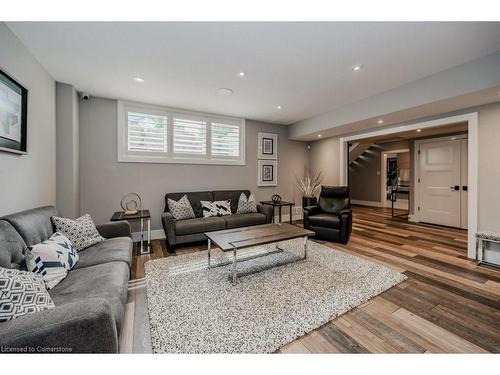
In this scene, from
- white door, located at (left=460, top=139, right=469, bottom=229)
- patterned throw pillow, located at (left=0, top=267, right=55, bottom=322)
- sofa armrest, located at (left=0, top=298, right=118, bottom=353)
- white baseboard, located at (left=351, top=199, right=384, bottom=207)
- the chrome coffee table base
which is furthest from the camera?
white baseboard, located at (left=351, top=199, right=384, bottom=207)

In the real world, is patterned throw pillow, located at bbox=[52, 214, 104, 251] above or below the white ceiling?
below

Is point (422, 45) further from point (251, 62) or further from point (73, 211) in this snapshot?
point (73, 211)

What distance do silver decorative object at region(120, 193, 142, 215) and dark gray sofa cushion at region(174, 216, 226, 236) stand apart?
940 mm

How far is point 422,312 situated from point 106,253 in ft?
9.53

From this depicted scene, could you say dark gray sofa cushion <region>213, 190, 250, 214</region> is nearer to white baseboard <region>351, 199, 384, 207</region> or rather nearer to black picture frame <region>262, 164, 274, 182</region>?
black picture frame <region>262, 164, 274, 182</region>

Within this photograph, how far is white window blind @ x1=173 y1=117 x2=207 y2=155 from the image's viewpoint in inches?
165

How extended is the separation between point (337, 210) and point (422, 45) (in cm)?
276

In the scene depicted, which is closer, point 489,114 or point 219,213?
point 489,114

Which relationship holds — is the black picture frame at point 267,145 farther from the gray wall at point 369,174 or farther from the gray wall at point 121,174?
the gray wall at point 369,174

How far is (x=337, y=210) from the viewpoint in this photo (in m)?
4.15

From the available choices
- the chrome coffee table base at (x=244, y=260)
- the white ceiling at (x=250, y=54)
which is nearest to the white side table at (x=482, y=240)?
the white ceiling at (x=250, y=54)

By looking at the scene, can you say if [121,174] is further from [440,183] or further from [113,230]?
[440,183]

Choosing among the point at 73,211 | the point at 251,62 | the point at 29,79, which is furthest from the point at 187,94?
the point at 73,211

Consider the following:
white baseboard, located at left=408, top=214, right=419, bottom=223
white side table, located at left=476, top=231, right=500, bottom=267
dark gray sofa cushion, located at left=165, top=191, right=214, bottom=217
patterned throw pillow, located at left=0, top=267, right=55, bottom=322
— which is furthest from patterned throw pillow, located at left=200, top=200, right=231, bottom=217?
white baseboard, located at left=408, top=214, right=419, bottom=223
